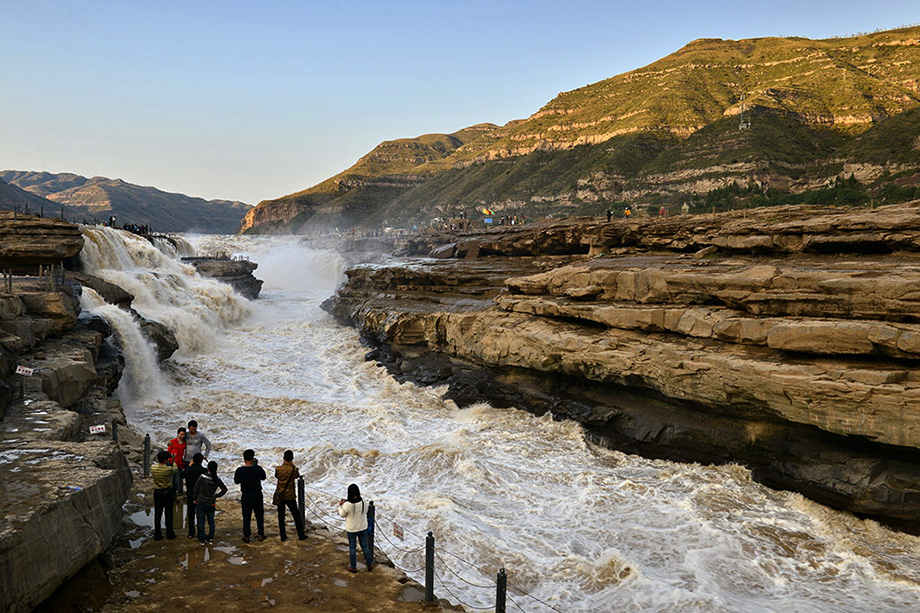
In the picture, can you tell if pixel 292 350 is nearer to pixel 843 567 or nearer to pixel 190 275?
pixel 190 275

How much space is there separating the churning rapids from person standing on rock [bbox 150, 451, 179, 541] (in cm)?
134

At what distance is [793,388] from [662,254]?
13001mm

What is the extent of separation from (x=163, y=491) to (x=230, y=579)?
178cm

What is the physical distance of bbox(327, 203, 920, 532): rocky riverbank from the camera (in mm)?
10727

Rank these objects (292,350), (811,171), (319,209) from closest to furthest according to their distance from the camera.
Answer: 1. (292,350)
2. (811,171)
3. (319,209)

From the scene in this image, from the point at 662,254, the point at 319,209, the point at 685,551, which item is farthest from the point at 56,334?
the point at 319,209

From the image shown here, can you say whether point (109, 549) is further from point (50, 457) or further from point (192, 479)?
point (50, 457)

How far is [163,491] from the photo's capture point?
7879mm

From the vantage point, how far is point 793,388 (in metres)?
11.2

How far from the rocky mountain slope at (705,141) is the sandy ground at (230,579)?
138 feet

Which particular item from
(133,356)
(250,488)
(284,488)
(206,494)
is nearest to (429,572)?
(284,488)

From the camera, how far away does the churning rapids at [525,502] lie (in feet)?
28.6

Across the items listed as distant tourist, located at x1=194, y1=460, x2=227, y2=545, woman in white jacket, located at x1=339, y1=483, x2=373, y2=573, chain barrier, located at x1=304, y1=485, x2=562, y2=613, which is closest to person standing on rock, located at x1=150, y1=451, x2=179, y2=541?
distant tourist, located at x1=194, y1=460, x2=227, y2=545

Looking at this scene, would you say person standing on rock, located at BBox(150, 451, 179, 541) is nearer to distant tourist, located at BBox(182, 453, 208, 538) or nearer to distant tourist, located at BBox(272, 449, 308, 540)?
distant tourist, located at BBox(182, 453, 208, 538)
